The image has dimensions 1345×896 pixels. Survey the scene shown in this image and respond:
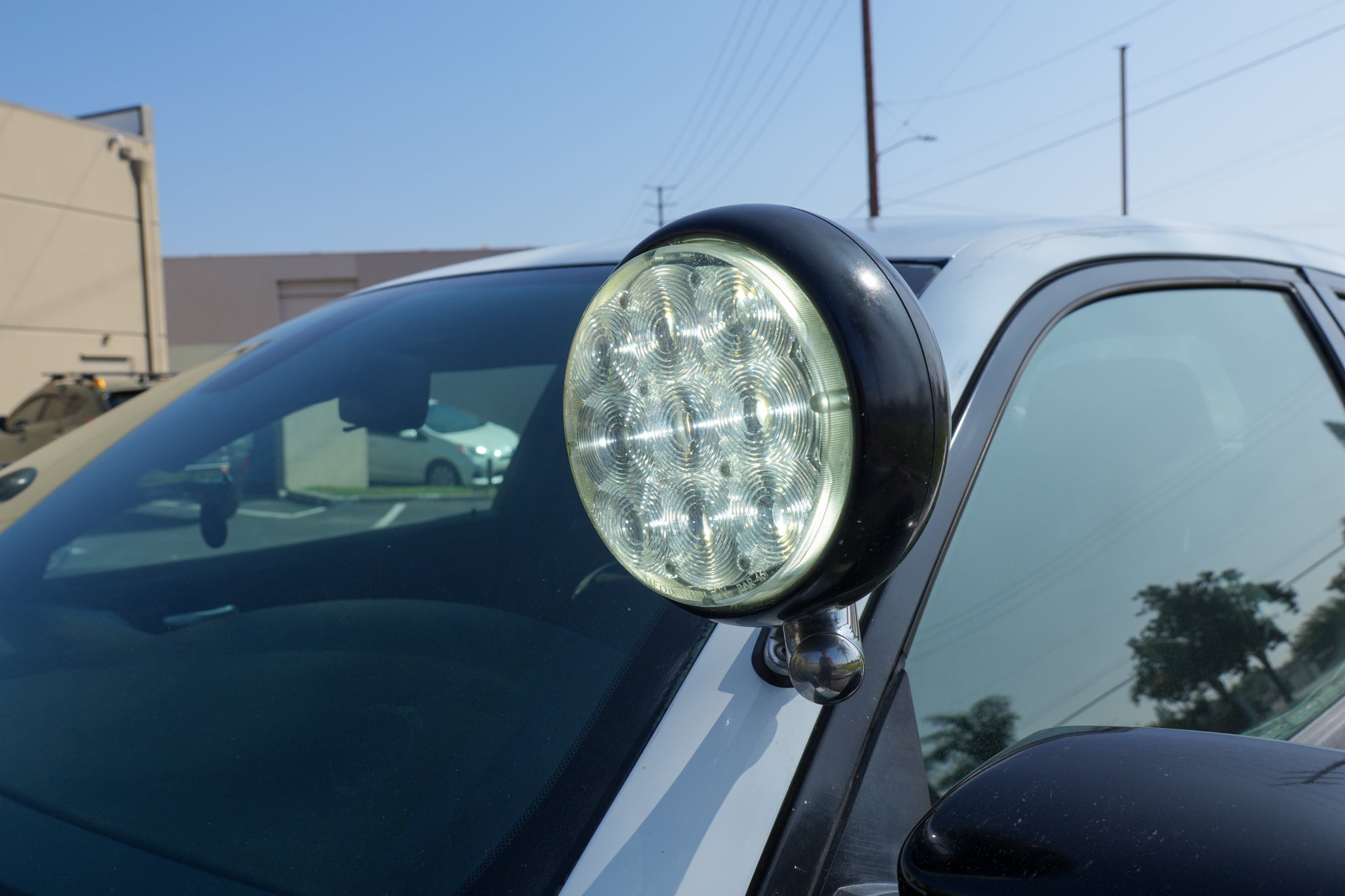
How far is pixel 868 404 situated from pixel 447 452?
7.58 ft

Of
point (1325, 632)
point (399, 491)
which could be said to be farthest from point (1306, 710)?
point (399, 491)

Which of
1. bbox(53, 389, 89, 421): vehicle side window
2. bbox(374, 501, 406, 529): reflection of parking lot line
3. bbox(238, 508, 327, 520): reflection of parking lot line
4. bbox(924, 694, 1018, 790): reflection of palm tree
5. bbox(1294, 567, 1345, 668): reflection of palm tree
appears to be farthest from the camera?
bbox(53, 389, 89, 421): vehicle side window

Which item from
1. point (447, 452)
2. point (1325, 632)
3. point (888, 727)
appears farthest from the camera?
point (447, 452)

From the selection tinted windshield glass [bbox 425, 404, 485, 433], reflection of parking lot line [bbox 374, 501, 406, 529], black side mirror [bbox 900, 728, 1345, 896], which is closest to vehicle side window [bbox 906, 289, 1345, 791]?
black side mirror [bbox 900, 728, 1345, 896]

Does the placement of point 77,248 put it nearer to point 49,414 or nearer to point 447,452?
point 49,414

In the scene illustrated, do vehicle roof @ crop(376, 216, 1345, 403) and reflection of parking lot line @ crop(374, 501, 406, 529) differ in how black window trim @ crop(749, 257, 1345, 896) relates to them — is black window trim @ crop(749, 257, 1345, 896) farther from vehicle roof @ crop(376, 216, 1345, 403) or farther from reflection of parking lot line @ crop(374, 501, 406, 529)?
reflection of parking lot line @ crop(374, 501, 406, 529)

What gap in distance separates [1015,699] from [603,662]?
0.46 meters

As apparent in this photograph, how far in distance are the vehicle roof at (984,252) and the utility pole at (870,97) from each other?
17.6 m

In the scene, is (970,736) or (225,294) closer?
(970,736)

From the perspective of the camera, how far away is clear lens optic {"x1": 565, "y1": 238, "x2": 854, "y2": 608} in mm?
693

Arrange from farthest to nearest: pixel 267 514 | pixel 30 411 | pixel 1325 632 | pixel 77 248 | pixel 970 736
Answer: pixel 77 248 → pixel 30 411 → pixel 267 514 → pixel 1325 632 → pixel 970 736

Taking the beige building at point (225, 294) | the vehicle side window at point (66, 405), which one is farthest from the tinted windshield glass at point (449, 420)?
the beige building at point (225, 294)

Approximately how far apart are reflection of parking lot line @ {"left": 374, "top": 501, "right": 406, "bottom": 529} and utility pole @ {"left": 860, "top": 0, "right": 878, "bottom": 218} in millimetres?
17225

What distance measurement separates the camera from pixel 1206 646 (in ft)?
4.45
